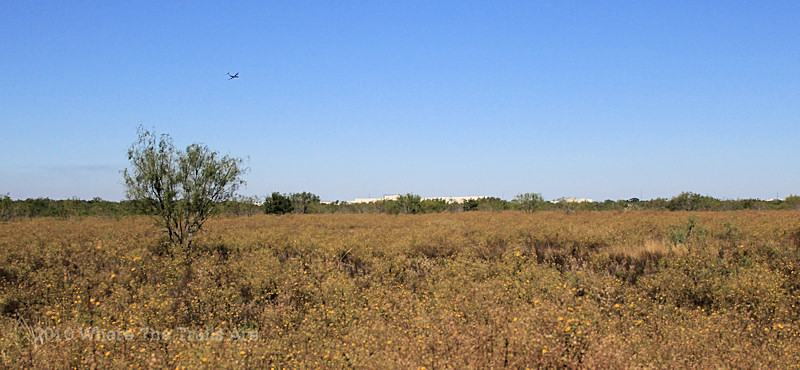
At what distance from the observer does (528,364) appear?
4.91 meters

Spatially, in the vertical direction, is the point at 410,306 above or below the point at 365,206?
below

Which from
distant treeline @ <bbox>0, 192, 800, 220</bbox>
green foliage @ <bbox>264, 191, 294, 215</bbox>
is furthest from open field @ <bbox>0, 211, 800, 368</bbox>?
green foliage @ <bbox>264, 191, 294, 215</bbox>

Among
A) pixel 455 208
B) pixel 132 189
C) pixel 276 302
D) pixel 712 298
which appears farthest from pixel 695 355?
pixel 455 208

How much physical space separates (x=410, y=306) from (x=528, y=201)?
38.6m

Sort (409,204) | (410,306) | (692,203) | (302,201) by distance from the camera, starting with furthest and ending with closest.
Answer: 1. (302,201)
2. (409,204)
3. (692,203)
4. (410,306)

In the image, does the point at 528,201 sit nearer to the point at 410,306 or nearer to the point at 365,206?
the point at 365,206

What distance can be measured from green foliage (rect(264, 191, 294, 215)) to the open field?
33.3 meters

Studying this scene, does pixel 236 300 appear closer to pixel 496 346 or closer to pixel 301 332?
pixel 301 332

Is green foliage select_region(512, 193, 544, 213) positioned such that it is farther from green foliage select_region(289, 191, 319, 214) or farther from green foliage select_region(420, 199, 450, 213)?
green foliage select_region(289, 191, 319, 214)

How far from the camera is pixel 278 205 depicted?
47969 mm

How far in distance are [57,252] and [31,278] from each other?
3.06m

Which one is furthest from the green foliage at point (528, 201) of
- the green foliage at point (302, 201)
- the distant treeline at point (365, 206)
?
the green foliage at point (302, 201)

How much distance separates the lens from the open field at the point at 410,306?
5.17m

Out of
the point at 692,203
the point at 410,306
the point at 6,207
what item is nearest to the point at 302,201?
the point at 6,207
